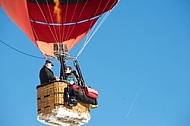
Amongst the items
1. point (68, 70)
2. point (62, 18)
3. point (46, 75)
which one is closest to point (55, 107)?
point (46, 75)

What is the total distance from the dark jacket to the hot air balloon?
9cm

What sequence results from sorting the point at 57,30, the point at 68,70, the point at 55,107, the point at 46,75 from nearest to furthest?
the point at 55,107 < the point at 46,75 < the point at 68,70 < the point at 57,30

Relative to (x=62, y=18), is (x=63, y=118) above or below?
below

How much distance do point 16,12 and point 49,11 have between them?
6.10 feet

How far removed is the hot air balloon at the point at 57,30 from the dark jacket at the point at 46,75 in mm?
90

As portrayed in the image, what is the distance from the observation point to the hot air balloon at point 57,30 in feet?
34.3

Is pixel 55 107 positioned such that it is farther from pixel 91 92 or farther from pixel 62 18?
pixel 62 18

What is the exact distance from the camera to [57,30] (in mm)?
12758

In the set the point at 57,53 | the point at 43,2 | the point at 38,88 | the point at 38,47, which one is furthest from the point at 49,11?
the point at 38,88

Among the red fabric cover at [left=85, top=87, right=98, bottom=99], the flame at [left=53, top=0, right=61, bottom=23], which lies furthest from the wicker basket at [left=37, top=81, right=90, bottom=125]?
the flame at [left=53, top=0, right=61, bottom=23]

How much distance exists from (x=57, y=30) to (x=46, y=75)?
7.77 feet

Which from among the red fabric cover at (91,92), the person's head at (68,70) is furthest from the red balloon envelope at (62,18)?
the red fabric cover at (91,92)

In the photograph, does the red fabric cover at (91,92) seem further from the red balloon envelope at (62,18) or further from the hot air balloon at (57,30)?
the red balloon envelope at (62,18)

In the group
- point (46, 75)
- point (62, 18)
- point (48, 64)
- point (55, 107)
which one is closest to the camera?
point (55, 107)
